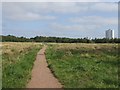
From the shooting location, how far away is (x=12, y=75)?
16.7 metres

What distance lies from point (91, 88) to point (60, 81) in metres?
2.42

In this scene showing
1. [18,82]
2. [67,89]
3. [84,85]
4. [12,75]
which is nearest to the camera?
[67,89]

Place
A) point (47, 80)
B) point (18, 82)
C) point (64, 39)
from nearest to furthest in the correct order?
point (18, 82), point (47, 80), point (64, 39)

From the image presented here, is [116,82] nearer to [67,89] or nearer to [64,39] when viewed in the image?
[67,89]

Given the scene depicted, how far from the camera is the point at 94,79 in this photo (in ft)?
50.9

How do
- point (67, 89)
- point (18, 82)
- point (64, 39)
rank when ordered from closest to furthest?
point (67, 89), point (18, 82), point (64, 39)

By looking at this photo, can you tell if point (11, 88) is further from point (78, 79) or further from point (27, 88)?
point (78, 79)

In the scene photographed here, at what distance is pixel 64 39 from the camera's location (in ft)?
471

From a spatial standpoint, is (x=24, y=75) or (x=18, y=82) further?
(x=24, y=75)

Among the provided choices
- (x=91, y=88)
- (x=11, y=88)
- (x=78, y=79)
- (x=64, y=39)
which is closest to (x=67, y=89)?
(x=91, y=88)

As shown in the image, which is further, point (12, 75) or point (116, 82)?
point (12, 75)

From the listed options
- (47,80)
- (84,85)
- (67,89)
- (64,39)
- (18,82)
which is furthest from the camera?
(64,39)

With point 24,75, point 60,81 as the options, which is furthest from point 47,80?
point 24,75

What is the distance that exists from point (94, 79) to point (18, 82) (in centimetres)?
325
